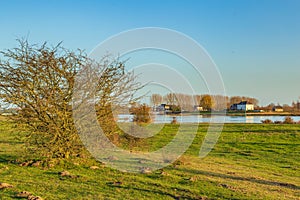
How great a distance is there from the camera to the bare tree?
1116 centimetres

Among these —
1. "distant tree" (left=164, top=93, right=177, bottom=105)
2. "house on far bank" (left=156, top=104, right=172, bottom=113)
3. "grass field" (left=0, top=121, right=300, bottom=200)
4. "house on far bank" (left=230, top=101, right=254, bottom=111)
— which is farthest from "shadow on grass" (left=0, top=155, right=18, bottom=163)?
"house on far bank" (left=230, top=101, right=254, bottom=111)

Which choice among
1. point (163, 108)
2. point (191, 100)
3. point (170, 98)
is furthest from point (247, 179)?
point (163, 108)

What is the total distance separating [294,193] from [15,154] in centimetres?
1136

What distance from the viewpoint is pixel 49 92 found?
37.2 feet

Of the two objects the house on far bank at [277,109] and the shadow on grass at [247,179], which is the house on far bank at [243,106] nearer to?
the house on far bank at [277,109]

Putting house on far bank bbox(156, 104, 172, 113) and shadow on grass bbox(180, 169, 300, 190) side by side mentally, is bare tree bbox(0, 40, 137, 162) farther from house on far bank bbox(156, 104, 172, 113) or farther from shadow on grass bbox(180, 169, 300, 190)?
Result: house on far bank bbox(156, 104, 172, 113)

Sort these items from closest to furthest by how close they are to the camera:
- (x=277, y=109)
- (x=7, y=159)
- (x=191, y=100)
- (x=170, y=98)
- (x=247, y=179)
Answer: (x=247, y=179), (x=7, y=159), (x=170, y=98), (x=191, y=100), (x=277, y=109)

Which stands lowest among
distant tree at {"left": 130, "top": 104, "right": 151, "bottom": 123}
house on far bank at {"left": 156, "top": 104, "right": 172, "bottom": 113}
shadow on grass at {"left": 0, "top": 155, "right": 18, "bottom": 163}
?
shadow on grass at {"left": 0, "top": 155, "right": 18, "bottom": 163}

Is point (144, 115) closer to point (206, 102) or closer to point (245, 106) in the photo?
point (206, 102)

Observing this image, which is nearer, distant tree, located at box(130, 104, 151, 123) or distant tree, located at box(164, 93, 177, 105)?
distant tree, located at box(130, 104, 151, 123)

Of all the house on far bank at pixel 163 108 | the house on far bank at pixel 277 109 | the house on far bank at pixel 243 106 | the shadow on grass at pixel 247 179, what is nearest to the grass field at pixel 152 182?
the shadow on grass at pixel 247 179

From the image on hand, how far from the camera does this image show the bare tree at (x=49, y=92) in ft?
36.6

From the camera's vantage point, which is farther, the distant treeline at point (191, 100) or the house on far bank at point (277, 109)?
the house on far bank at point (277, 109)

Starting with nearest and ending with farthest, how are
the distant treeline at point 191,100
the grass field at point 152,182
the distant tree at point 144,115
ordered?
the grass field at point 152,182, the distant tree at point 144,115, the distant treeline at point 191,100
